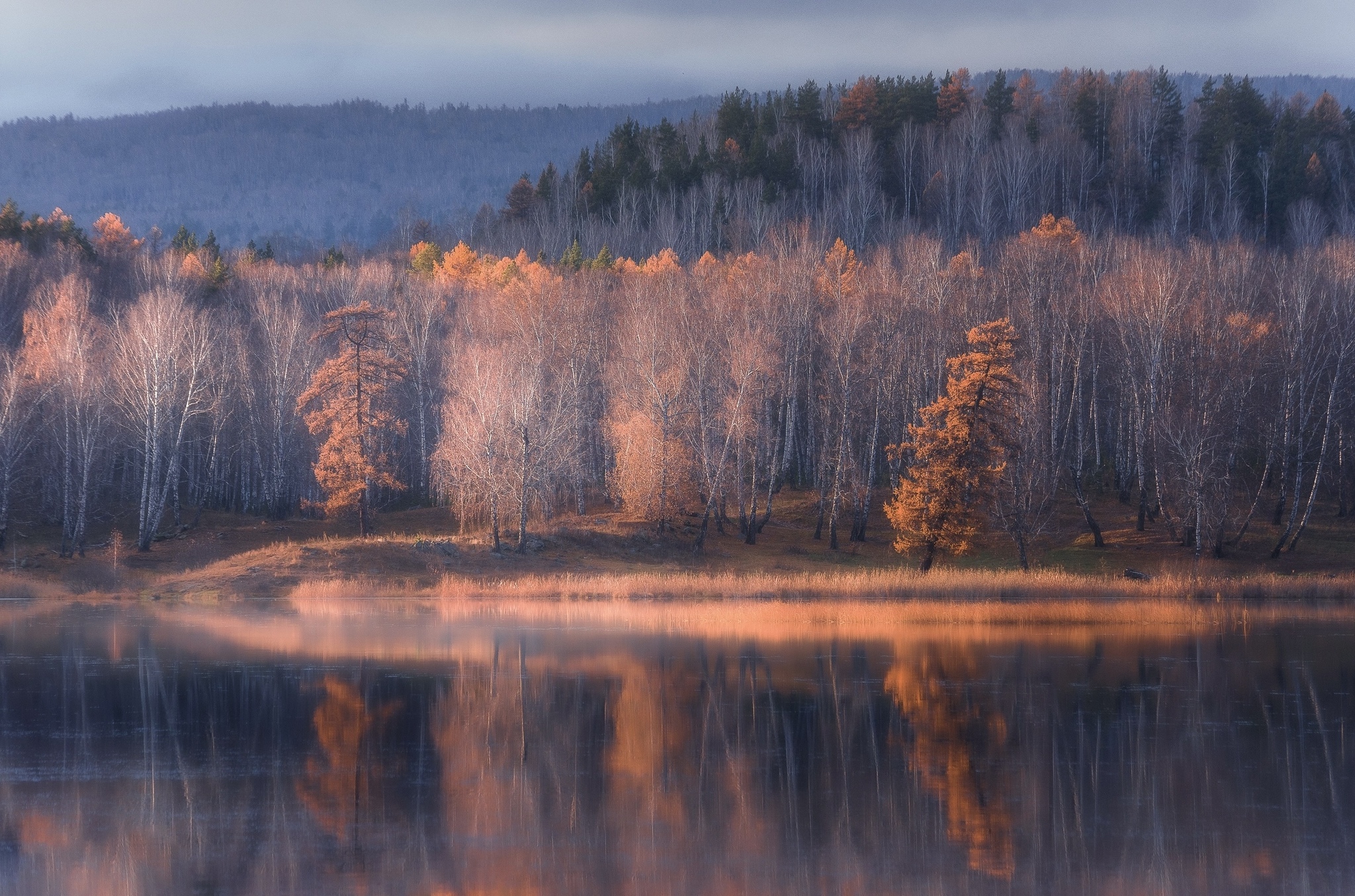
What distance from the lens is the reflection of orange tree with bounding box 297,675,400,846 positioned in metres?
16.7

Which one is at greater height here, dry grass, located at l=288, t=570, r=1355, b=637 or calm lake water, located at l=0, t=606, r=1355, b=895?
calm lake water, located at l=0, t=606, r=1355, b=895

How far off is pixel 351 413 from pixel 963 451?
30.9 meters

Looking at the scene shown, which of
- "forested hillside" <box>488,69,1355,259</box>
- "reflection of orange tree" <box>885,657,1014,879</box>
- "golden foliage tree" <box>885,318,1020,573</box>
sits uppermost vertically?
"forested hillside" <box>488,69,1355,259</box>

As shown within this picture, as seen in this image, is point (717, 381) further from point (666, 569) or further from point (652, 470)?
point (666, 569)

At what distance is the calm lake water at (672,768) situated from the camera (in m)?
14.7

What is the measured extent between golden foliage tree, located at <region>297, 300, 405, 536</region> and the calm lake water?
28152 millimetres

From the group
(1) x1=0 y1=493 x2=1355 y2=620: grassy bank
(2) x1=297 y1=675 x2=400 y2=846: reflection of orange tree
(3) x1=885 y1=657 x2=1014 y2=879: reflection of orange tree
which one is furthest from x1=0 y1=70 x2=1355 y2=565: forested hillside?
(2) x1=297 y1=675 x2=400 y2=846: reflection of orange tree

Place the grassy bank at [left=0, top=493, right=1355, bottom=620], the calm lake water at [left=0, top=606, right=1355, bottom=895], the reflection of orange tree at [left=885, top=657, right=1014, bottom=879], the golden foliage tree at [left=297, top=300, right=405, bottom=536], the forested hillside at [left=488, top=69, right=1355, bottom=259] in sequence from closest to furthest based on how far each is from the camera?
the calm lake water at [left=0, top=606, right=1355, bottom=895], the reflection of orange tree at [left=885, top=657, right=1014, bottom=879], the grassy bank at [left=0, top=493, right=1355, bottom=620], the golden foliage tree at [left=297, top=300, right=405, bottom=536], the forested hillside at [left=488, top=69, right=1355, bottom=259]

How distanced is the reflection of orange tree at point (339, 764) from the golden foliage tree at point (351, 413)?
35164 millimetres

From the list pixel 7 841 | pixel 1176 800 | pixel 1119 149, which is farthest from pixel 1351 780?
pixel 1119 149

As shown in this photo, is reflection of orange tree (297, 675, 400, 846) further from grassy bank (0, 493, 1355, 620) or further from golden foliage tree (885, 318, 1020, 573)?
golden foliage tree (885, 318, 1020, 573)

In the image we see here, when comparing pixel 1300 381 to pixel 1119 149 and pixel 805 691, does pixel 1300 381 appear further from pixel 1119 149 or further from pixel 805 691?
pixel 1119 149

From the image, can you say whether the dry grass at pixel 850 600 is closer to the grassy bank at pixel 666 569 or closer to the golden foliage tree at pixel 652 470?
the grassy bank at pixel 666 569

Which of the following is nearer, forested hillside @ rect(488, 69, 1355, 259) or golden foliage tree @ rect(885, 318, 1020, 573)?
golden foliage tree @ rect(885, 318, 1020, 573)
